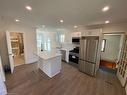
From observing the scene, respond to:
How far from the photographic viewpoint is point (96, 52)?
3059mm

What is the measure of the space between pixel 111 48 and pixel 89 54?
3.68 meters

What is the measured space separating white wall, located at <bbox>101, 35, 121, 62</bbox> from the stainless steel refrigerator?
354 centimetres

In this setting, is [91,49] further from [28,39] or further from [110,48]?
[28,39]

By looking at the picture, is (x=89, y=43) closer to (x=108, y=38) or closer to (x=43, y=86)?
(x=43, y=86)

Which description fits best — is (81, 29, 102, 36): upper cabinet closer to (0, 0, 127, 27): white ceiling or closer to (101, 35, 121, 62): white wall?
(0, 0, 127, 27): white ceiling

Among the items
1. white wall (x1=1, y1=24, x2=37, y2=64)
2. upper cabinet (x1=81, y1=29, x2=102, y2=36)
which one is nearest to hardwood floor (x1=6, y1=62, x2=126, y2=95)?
white wall (x1=1, y1=24, x2=37, y2=64)

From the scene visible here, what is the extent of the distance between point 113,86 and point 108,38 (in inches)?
169

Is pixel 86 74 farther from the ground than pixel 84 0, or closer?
closer

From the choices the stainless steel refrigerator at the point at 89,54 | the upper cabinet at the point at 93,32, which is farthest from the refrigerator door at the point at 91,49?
the upper cabinet at the point at 93,32

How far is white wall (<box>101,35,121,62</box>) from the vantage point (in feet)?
18.0

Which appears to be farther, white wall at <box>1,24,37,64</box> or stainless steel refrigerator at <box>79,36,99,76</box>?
white wall at <box>1,24,37,64</box>

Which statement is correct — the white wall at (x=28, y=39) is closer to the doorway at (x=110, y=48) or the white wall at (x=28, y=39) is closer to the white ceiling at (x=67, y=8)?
the white ceiling at (x=67, y=8)

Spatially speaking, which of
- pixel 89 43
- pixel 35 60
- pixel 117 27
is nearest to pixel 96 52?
pixel 89 43

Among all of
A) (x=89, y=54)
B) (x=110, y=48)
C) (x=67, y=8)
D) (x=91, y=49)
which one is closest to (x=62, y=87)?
(x=89, y=54)
